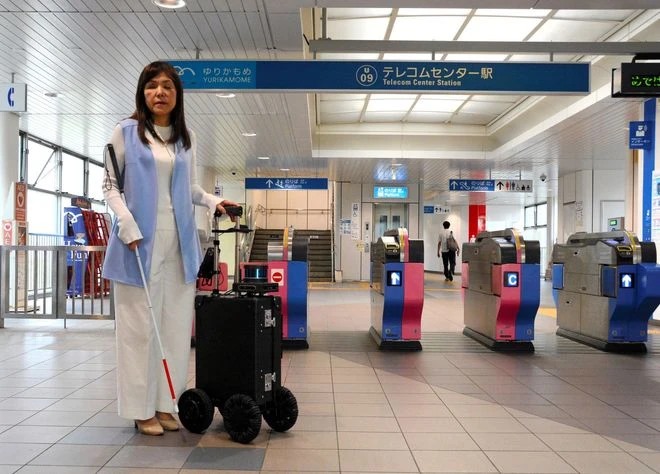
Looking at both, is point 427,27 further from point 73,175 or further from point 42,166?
point 73,175

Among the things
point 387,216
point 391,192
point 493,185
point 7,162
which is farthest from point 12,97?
point 387,216

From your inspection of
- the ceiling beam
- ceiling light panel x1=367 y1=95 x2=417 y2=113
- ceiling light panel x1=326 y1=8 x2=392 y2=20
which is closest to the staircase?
ceiling light panel x1=367 y1=95 x2=417 y2=113

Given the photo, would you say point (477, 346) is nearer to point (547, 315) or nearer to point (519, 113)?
point (547, 315)

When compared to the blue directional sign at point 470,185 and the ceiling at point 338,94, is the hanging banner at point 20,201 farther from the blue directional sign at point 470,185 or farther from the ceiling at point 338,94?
the blue directional sign at point 470,185

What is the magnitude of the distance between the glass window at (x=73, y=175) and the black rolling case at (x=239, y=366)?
13.0 m

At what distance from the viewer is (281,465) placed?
2826 mm

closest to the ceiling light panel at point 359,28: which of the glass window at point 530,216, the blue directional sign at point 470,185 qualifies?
the blue directional sign at point 470,185

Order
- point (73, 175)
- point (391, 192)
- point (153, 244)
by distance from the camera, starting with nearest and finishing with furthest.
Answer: point (153, 244), point (73, 175), point (391, 192)

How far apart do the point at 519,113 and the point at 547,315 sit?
15.2 ft

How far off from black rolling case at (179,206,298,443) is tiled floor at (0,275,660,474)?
0.39ft

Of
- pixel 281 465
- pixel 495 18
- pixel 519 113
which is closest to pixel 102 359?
pixel 281 465

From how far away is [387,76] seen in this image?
620cm

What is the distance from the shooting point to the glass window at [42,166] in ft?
42.7

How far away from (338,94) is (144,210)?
28.1 ft
